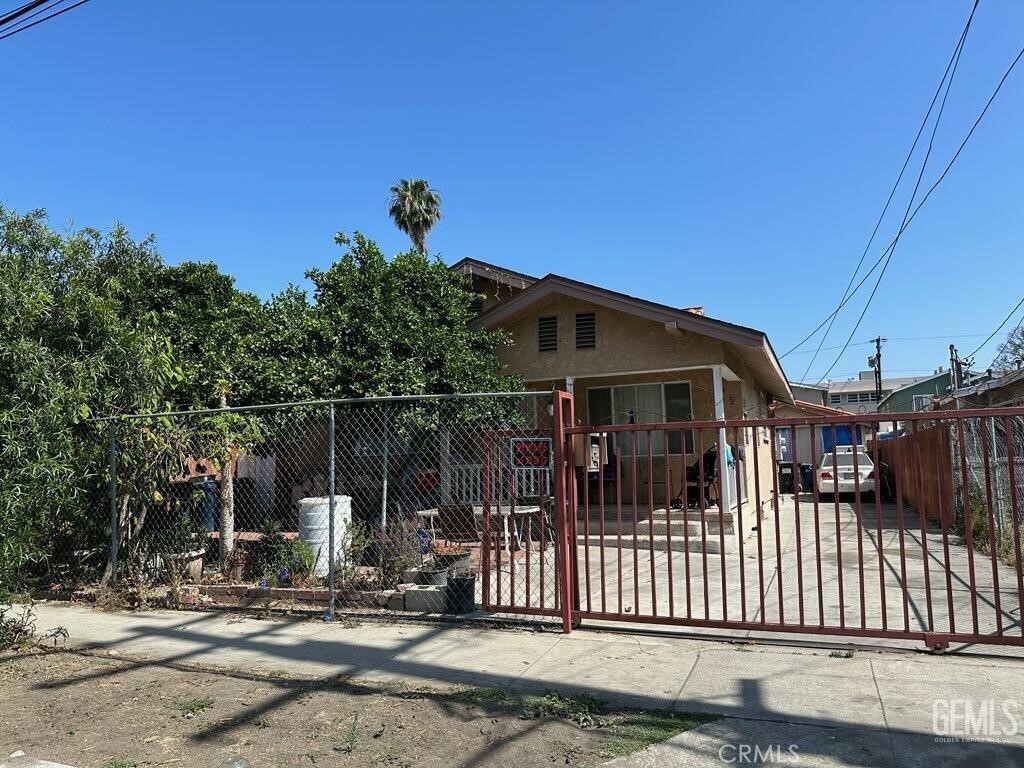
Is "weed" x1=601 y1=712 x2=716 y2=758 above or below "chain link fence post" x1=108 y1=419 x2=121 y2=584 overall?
below

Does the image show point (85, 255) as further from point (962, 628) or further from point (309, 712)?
point (962, 628)

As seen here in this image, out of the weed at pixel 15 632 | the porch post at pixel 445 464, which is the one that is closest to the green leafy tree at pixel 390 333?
the porch post at pixel 445 464

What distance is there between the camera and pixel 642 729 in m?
4.04

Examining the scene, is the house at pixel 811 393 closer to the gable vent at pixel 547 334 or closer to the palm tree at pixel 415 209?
the palm tree at pixel 415 209

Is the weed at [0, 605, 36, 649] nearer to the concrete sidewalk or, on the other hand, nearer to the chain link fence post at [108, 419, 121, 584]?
the concrete sidewalk

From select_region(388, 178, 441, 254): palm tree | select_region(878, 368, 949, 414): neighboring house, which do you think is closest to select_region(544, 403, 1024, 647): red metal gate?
select_region(388, 178, 441, 254): palm tree

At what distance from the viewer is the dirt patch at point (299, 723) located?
386 cm

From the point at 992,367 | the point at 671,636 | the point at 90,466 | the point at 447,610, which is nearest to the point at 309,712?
the point at 447,610

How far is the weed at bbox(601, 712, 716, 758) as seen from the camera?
150 inches

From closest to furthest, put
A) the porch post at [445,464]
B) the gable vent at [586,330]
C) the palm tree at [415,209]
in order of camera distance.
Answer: the porch post at [445,464] → the gable vent at [586,330] → the palm tree at [415,209]

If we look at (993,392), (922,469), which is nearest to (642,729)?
(922,469)

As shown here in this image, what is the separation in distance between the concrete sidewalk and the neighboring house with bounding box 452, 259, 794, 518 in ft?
21.2

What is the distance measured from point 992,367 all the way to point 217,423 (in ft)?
48.8

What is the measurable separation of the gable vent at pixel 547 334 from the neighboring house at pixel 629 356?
2 cm
